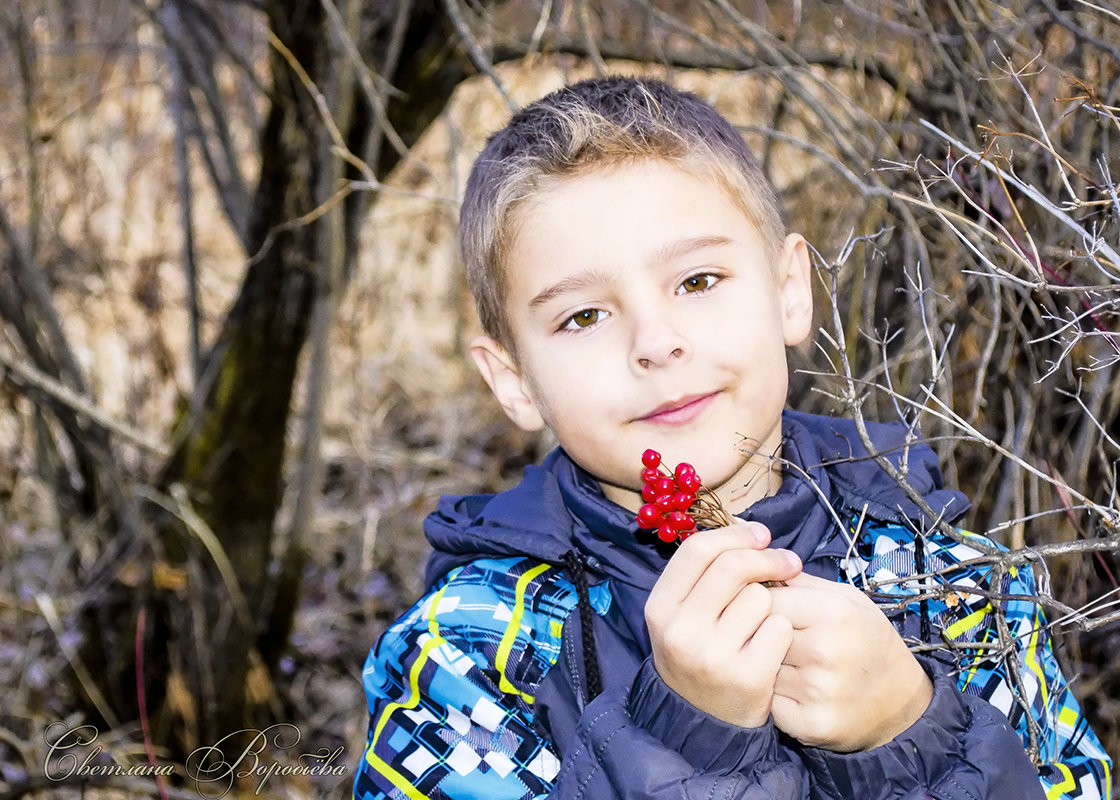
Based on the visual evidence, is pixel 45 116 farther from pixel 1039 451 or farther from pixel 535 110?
pixel 1039 451

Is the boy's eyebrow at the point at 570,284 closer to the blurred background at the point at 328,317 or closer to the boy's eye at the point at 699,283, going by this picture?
the boy's eye at the point at 699,283

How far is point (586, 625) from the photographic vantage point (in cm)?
159

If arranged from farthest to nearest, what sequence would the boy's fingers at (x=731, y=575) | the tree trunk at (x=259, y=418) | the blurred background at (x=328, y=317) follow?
the tree trunk at (x=259, y=418) → the blurred background at (x=328, y=317) → the boy's fingers at (x=731, y=575)

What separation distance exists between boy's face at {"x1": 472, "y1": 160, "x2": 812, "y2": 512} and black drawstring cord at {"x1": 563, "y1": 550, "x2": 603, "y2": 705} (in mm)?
137

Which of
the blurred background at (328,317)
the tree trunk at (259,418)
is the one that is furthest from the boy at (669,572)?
the tree trunk at (259,418)

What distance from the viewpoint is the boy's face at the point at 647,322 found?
1.53 meters

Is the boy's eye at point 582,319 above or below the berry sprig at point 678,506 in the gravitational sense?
above

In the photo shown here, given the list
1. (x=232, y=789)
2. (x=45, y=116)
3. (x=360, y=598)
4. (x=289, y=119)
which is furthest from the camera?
(x=360, y=598)

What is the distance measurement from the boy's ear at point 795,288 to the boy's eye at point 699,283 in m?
0.21

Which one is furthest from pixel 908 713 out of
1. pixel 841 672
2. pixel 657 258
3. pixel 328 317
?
pixel 328 317

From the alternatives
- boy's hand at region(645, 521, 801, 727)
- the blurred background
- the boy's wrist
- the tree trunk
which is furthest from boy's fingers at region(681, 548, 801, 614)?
the tree trunk

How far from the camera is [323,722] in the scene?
3.48 metres

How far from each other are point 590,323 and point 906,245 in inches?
43.0

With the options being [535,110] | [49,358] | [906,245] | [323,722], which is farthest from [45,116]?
[906,245]
